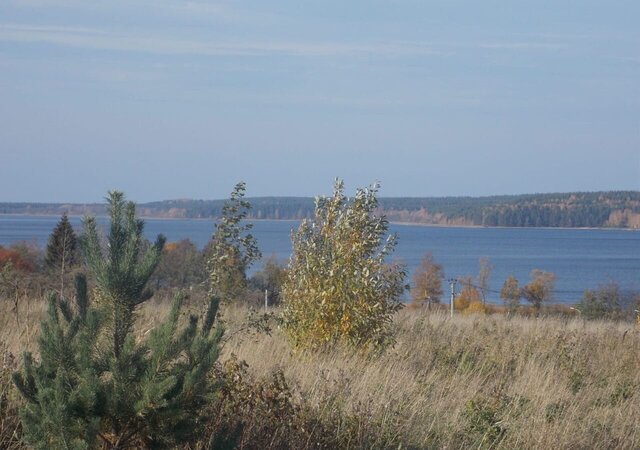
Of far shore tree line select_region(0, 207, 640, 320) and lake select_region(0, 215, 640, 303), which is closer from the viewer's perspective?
far shore tree line select_region(0, 207, 640, 320)

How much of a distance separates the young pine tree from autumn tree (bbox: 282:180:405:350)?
5420 mm

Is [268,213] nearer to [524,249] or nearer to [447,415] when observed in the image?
[524,249]

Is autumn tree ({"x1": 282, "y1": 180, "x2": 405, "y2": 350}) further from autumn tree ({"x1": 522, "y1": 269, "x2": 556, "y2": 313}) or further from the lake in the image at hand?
the lake

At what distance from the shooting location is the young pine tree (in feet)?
15.6

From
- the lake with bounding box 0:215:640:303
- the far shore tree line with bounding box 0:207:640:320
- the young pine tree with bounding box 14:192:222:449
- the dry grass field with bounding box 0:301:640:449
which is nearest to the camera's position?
the young pine tree with bounding box 14:192:222:449

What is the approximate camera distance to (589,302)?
28.7 meters

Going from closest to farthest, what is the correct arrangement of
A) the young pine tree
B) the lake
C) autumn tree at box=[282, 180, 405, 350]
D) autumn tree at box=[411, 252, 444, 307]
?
the young pine tree < autumn tree at box=[282, 180, 405, 350] < autumn tree at box=[411, 252, 444, 307] < the lake

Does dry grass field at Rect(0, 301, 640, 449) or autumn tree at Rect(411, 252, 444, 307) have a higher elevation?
dry grass field at Rect(0, 301, 640, 449)

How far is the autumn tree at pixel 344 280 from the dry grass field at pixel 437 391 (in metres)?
0.35

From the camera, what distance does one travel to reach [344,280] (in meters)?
10.6

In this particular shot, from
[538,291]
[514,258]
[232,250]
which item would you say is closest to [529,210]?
[514,258]

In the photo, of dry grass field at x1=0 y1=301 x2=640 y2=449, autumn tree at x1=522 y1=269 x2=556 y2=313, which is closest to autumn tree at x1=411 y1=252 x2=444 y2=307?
autumn tree at x1=522 y1=269 x2=556 y2=313

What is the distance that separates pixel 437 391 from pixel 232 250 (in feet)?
11.3

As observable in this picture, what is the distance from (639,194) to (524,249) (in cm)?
2094
